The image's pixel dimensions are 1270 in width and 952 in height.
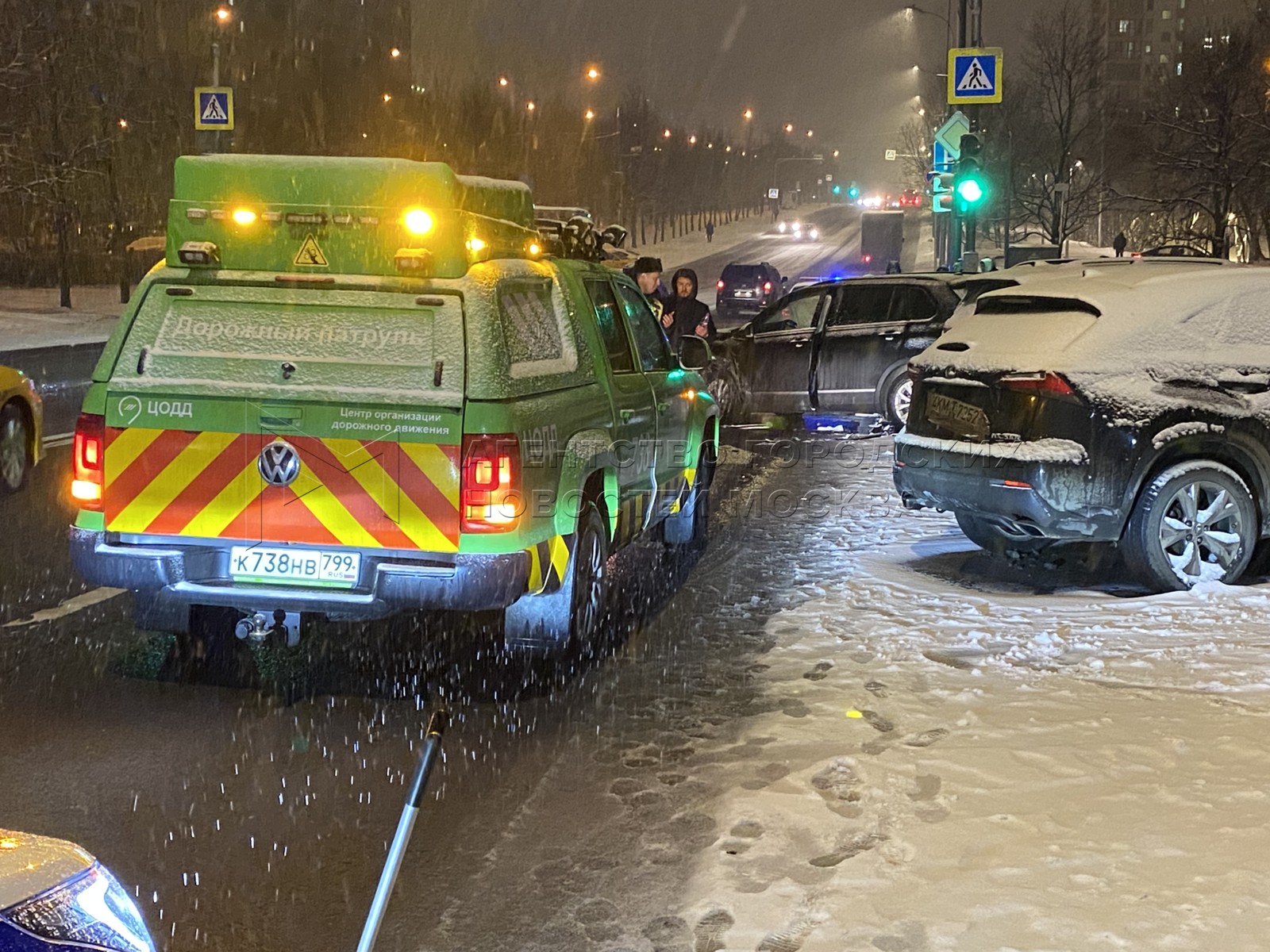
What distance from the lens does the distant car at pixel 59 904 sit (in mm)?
2172

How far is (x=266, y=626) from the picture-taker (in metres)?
6.25

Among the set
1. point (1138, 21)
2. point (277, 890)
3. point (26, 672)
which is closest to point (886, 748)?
point (277, 890)

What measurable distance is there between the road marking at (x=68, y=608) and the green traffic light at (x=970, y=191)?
50.6ft

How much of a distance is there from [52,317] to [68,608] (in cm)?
3116

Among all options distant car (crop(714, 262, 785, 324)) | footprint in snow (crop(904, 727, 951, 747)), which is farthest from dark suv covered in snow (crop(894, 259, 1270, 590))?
distant car (crop(714, 262, 785, 324))

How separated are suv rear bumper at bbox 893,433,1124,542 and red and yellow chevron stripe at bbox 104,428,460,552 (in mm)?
3531

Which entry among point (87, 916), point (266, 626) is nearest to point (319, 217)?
point (266, 626)

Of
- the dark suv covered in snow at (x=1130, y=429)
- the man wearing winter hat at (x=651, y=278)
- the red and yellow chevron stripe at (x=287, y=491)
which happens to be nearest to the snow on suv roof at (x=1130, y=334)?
the dark suv covered in snow at (x=1130, y=429)

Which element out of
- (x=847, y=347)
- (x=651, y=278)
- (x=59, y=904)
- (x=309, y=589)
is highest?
(x=651, y=278)

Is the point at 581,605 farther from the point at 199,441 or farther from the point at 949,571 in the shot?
the point at 949,571

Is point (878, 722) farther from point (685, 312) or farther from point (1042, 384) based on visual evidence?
point (685, 312)

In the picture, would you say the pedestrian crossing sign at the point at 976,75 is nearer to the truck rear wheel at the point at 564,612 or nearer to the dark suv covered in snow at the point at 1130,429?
the dark suv covered in snow at the point at 1130,429

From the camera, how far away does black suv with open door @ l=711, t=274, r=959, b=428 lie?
1564cm

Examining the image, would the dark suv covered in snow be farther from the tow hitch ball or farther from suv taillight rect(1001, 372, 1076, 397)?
the tow hitch ball
